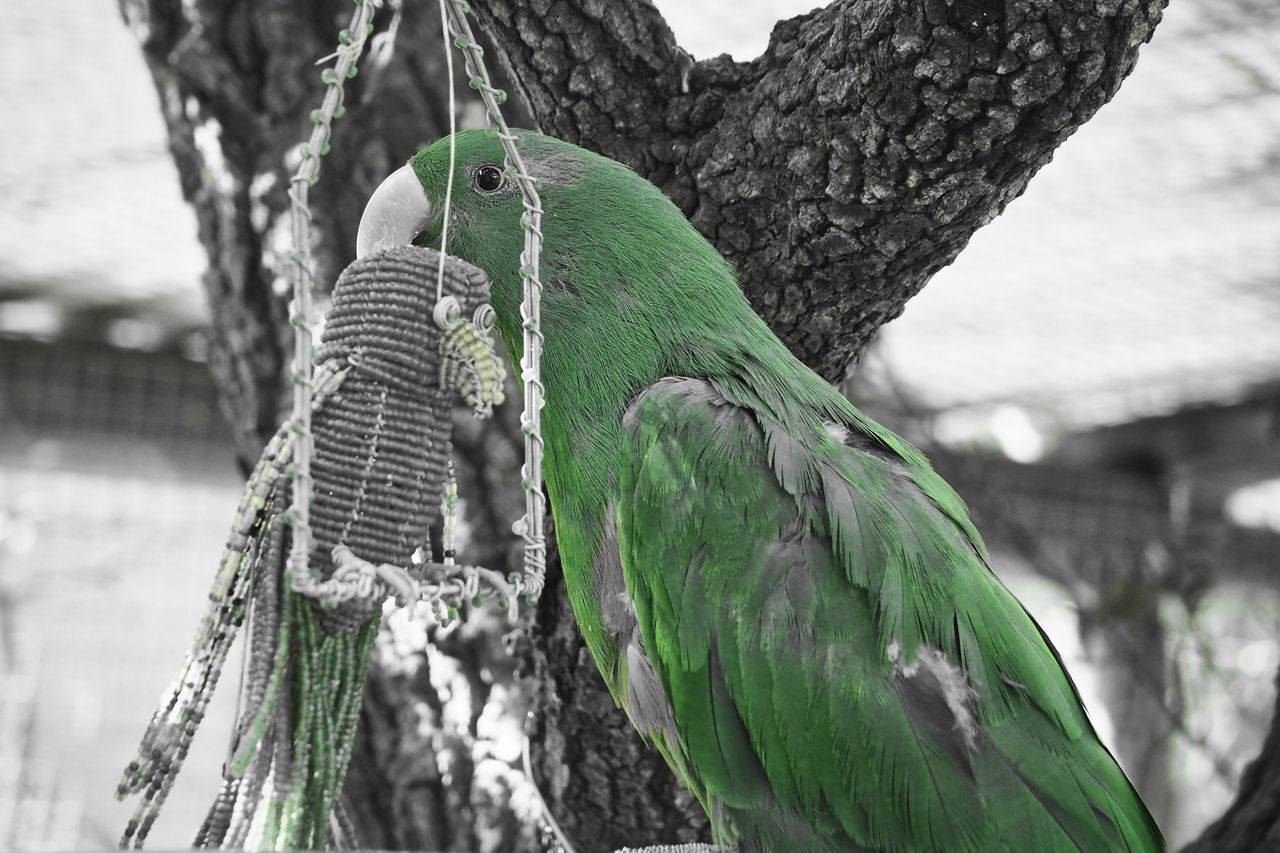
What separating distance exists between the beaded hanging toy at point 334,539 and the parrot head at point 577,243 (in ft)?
0.58

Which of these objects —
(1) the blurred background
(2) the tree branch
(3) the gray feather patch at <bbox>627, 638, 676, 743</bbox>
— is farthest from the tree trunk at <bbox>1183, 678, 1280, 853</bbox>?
(3) the gray feather patch at <bbox>627, 638, 676, 743</bbox>

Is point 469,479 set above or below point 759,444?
above

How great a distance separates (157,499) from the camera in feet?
11.5

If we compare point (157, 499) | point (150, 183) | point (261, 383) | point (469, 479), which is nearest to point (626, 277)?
point (469, 479)

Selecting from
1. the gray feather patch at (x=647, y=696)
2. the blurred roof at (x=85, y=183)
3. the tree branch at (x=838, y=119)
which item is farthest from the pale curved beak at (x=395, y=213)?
the blurred roof at (x=85, y=183)

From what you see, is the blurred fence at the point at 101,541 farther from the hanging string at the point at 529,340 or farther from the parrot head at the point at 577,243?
the hanging string at the point at 529,340

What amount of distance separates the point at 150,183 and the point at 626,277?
2.23 metres

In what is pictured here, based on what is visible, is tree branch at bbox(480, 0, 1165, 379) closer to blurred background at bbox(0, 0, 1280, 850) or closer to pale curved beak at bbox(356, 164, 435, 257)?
pale curved beak at bbox(356, 164, 435, 257)

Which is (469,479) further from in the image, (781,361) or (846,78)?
(846,78)

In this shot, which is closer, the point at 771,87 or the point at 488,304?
the point at 488,304

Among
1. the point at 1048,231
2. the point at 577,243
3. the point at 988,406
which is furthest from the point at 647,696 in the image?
the point at 988,406

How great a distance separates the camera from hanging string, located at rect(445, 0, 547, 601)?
3.13ft

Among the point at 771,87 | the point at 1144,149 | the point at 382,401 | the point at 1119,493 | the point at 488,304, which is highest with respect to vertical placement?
the point at 1144,149

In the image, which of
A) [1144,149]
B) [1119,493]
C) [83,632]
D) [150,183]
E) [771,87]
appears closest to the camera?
[771,87]
